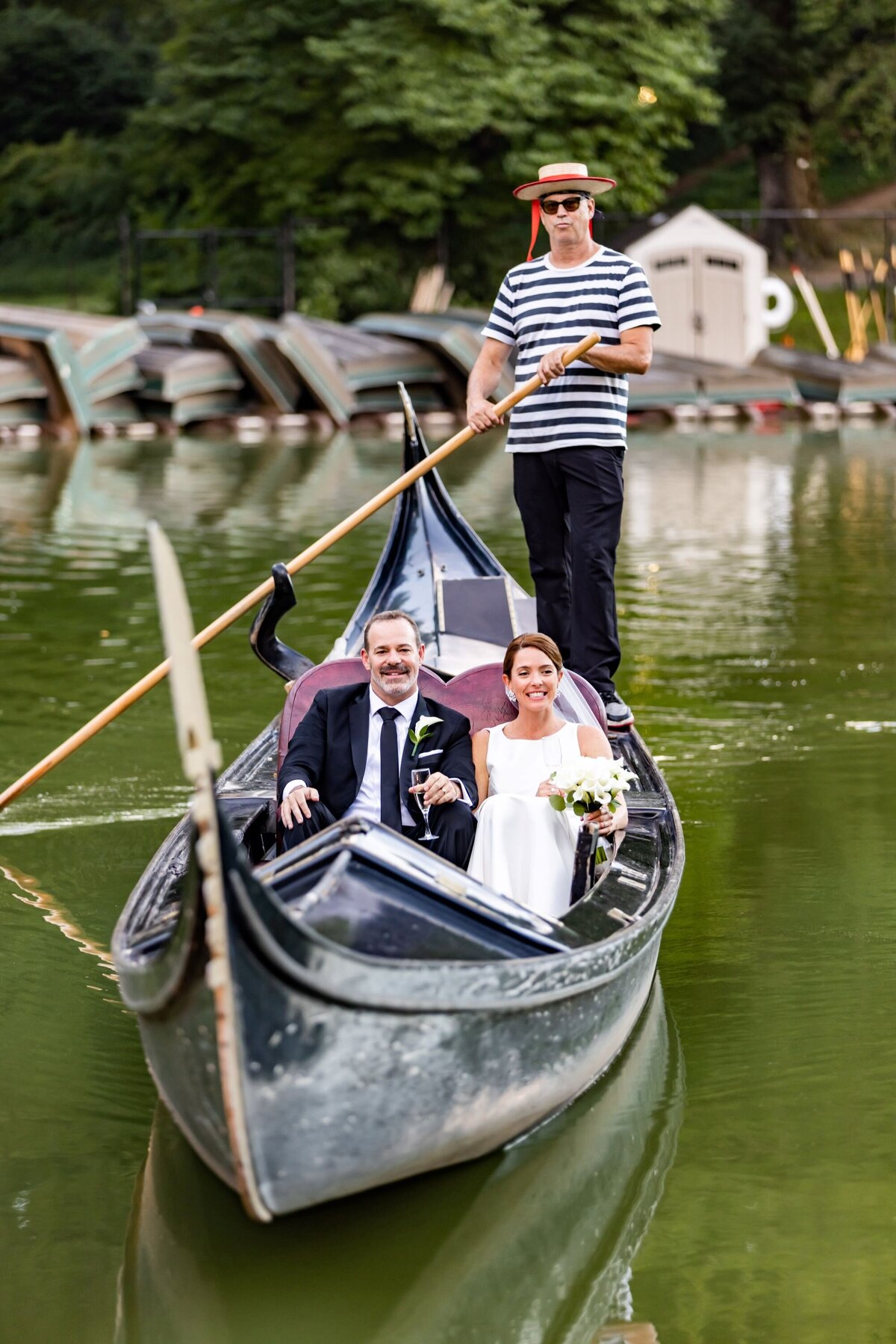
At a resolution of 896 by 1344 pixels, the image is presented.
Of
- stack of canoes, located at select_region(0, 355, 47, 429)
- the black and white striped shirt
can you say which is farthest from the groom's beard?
stack of canoes, located at select_region(0, 355, 47, 429)

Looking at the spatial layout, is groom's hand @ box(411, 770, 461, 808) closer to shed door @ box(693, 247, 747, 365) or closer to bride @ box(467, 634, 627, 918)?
bride @ box(467, 634, 627, 918)

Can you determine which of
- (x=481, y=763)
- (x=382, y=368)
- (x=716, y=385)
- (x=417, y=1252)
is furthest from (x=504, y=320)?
(x=716, y=385)

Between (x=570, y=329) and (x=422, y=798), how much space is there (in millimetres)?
1513

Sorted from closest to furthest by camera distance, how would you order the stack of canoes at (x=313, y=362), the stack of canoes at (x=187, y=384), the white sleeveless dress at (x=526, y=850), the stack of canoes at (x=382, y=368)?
1. the white sleeveless dress at (x=526, y=850)
2. the stack of canoes at (x=187, y=384)
3. the stack of canoes at (x=313, y=362)
4. the stack of canoes at (x=382, y=368)

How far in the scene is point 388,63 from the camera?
826 inches

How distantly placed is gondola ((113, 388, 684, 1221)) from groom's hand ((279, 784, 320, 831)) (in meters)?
0.23

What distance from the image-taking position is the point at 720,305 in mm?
19703

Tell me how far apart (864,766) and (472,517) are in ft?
18.6

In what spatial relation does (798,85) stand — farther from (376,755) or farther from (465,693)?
(376,755)

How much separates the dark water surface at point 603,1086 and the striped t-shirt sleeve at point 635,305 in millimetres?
1284

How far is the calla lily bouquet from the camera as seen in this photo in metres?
3.22

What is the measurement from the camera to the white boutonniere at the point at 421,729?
338cm

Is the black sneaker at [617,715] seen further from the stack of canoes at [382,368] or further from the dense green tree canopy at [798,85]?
the dense green tree canopy at [798,85]

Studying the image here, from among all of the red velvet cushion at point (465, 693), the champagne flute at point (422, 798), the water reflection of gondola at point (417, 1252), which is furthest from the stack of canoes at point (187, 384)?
the water reflection of gondola at point (417, 1252)
